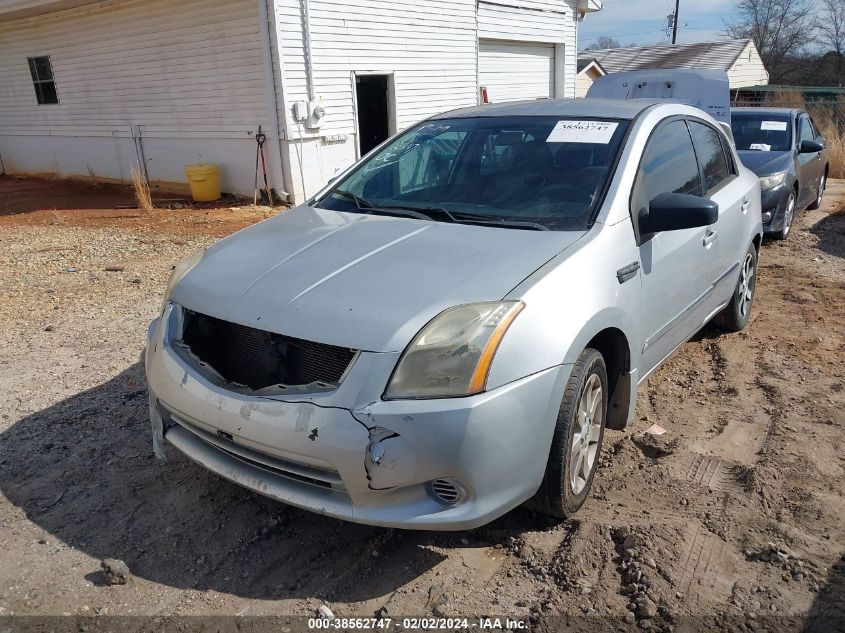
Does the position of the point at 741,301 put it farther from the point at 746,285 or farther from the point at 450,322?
the point at 450,322

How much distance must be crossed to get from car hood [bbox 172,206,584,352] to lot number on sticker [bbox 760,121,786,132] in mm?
7489

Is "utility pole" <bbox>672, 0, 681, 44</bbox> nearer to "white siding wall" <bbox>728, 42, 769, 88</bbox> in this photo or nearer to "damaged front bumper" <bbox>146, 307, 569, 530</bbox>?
"white siding wall" <bbox>728, 42, 769, 88</bbox>

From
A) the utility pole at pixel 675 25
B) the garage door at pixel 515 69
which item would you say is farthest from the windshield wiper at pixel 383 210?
the utility pole at pixel 675 25

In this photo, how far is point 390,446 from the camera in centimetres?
241

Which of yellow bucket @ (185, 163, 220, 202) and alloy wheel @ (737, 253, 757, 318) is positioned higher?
alloy wheel @ (737, 253, 757, 318)

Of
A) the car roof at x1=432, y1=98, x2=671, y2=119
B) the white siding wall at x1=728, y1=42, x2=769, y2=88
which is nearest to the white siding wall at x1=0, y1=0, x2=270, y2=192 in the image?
the car roof at x1=432, y1=98, x2=671, y2=119

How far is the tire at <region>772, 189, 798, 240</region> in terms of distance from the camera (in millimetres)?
8453

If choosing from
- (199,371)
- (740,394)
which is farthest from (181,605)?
(740,394)

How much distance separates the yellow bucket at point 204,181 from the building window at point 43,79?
18.1 ft

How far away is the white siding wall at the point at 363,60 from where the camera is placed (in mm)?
11555

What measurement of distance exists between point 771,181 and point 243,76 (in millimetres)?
8155

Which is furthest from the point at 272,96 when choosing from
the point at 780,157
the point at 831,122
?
the point at 831,122

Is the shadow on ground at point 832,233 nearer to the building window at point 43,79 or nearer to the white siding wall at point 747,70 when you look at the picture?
the building window at point 43,79

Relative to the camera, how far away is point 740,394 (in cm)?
438
